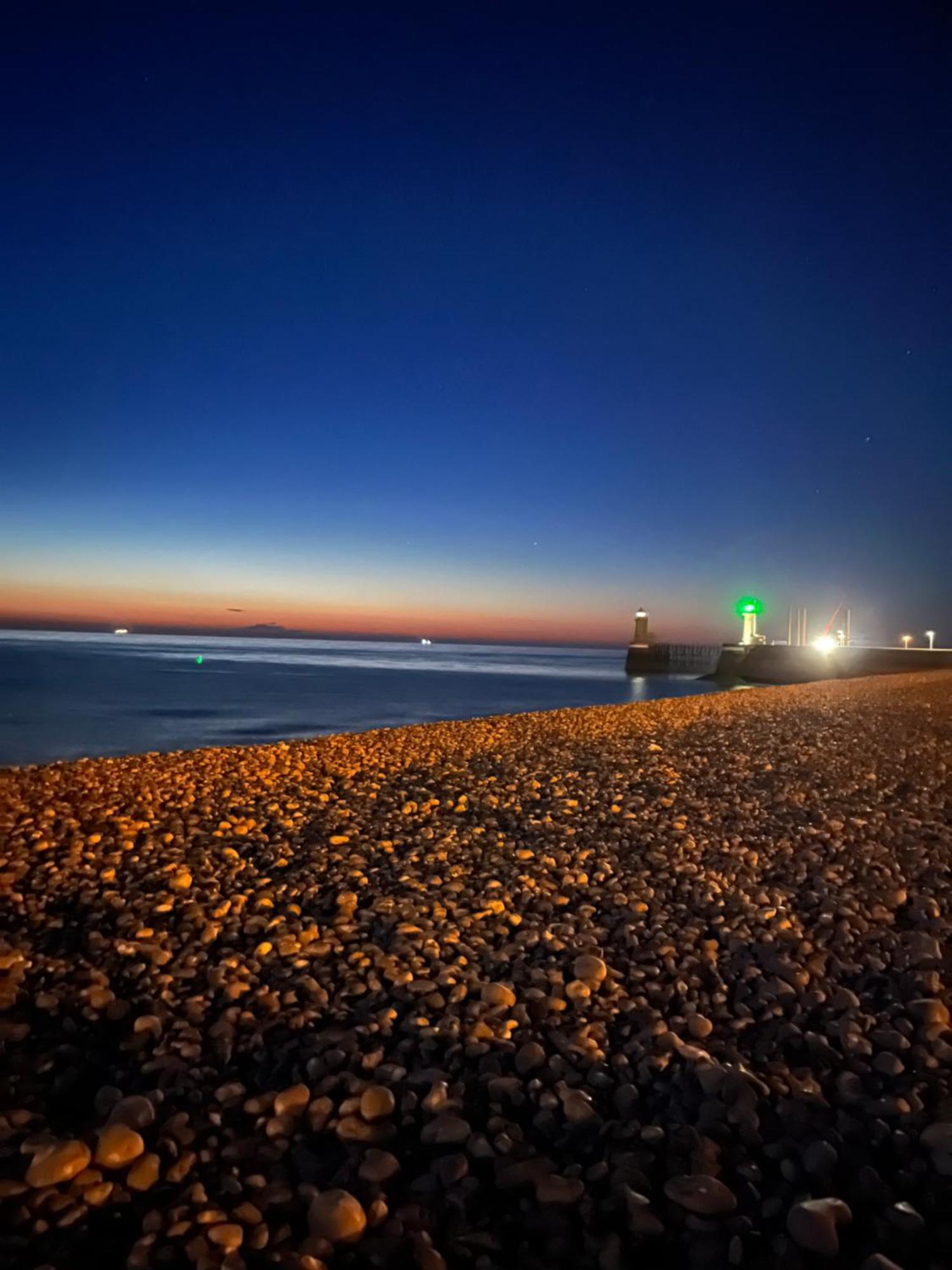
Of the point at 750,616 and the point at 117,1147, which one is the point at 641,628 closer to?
the point at 750,616

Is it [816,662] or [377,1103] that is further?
[816,662]

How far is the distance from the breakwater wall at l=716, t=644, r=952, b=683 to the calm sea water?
4.28 metres

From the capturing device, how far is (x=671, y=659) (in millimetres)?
72312

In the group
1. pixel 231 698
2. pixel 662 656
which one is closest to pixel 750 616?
pixel 662 656

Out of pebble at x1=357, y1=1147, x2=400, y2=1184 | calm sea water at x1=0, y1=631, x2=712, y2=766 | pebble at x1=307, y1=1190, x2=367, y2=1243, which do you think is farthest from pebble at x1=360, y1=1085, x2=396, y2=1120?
calm sea water at x1=0, y1=631, x2=712, y2=766

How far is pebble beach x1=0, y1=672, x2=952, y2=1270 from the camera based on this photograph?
189 centimetres

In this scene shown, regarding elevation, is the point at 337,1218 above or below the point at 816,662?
below

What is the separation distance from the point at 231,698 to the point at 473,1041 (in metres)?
35.0

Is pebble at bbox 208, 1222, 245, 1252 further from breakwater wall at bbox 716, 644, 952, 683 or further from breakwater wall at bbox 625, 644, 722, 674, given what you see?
breakwater wall at bbox 625, 644, 722, 674

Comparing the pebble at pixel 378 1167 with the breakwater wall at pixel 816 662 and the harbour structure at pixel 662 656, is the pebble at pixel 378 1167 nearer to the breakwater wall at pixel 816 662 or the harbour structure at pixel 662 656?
the breakwater wall at pixel 816 662

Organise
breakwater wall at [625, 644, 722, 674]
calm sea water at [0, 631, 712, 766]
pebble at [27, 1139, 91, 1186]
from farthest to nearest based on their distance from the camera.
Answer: breakwater wall at [625, 644, 722, 674], calm sea water at [0, 631, 712, 766], pebble at [27, 1139, 91, 1186]

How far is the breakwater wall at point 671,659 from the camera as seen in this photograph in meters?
70.4

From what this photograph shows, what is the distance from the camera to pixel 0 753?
1789 cm

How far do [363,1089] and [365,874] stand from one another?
2.13 m
